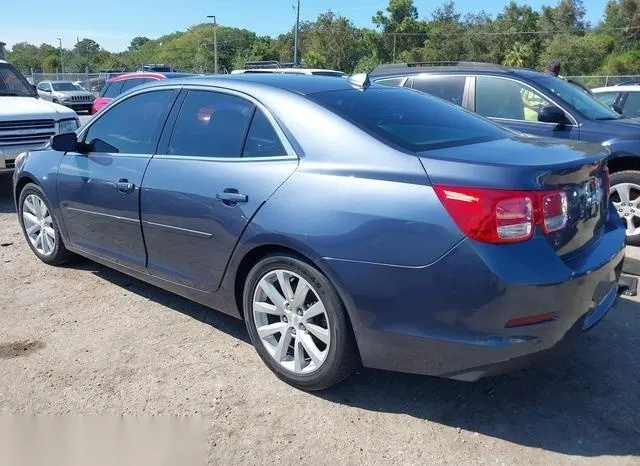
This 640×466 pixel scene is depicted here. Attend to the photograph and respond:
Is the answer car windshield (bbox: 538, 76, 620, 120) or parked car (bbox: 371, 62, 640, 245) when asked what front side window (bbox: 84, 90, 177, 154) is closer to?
parked car (bbox: 371, 62, 640, 245)

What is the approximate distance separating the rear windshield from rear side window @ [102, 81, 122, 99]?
9.88m

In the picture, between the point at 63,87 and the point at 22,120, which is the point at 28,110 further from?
the point at 63,87

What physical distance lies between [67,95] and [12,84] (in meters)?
19.6

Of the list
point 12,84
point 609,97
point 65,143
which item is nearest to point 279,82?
point 65,143

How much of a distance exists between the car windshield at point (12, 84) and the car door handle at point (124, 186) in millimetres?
6165

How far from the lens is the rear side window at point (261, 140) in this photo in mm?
3202

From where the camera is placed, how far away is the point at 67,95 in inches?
1066

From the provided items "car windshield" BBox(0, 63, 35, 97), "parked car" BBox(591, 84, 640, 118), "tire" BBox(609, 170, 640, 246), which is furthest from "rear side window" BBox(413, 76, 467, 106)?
"car windshield" BBox(0, 63, 35, 97)

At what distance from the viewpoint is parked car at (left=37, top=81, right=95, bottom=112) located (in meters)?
26.9

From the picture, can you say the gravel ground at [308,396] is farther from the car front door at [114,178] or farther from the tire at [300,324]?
the car front door at [114,178]

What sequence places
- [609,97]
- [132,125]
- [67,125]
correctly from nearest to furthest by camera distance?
[132,125] < [67,125] < [609,97]

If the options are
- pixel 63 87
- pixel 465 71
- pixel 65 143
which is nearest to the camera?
pixel 65 143

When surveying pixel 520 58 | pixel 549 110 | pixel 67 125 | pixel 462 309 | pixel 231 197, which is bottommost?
pixel 462 309

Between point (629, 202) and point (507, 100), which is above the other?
point (507, 100)
